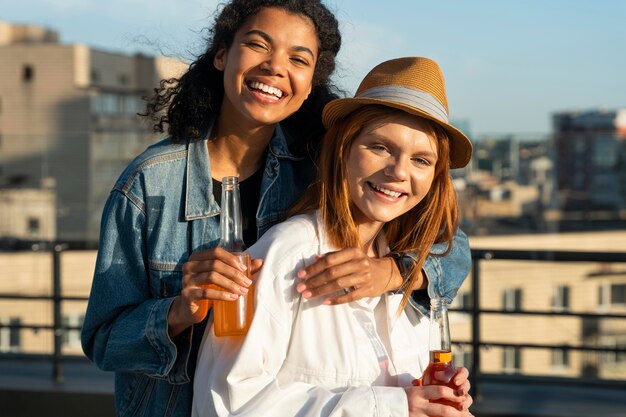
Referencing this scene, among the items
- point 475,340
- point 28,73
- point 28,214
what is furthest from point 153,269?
point 28,73

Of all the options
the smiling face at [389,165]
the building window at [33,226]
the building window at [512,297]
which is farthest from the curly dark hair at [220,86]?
the building window at [512,297]

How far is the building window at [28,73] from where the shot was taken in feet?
158

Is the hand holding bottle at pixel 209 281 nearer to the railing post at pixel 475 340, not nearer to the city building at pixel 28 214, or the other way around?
the railing post at pixel 475 340

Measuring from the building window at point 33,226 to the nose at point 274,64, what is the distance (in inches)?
740

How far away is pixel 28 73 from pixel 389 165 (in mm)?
48719

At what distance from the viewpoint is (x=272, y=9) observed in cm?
229

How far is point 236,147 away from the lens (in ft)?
7.89

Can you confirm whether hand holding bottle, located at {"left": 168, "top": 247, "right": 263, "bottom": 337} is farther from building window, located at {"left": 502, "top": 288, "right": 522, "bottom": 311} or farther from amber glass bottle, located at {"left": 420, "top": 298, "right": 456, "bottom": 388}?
building window, located at {"left": 502, "top": 288, "right": 522, "bottom": 311}

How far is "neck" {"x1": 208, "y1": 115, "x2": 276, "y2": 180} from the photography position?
7.82ft

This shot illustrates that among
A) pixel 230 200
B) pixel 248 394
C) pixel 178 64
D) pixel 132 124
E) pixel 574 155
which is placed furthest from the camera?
pixel 132 124

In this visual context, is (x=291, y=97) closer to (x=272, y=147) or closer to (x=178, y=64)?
(x=272, y=147)

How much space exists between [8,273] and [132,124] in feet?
41.7

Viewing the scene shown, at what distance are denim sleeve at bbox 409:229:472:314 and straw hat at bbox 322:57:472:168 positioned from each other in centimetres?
25

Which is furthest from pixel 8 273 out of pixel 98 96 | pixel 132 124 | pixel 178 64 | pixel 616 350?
pixel 98 96
